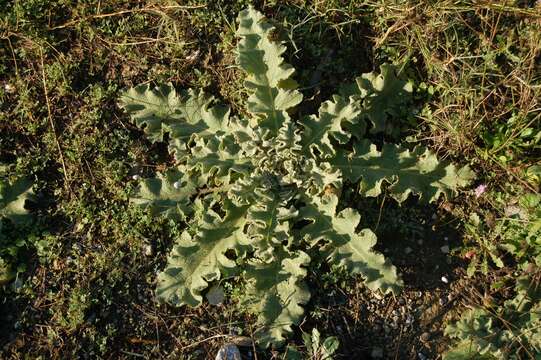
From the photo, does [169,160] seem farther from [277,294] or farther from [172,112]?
[277,294]

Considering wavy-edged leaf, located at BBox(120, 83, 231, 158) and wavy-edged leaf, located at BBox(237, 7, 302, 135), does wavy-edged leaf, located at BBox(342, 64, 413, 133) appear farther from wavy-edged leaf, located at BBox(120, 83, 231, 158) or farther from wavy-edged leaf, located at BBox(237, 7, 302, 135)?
wavy-edged leaf, located at BBox(120, 83, 231, 158)

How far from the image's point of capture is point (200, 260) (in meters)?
4.34

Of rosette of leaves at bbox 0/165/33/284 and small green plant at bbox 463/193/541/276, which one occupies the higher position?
rosette of leaves at bbox 0/165/33/284

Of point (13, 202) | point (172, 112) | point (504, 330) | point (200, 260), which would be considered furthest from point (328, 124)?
point (13, 202)

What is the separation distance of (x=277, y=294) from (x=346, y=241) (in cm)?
58

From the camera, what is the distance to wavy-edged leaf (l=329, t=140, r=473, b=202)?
4355 mm

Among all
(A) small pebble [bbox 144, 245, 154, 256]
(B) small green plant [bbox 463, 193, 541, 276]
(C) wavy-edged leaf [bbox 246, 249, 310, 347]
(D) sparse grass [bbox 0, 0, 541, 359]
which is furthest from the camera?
(A) small pebble [bbox 144, 245, 154, 256]

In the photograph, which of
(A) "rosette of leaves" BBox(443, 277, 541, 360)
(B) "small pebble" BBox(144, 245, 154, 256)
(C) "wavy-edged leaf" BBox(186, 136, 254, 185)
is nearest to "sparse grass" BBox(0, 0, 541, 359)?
(B) "small pebble" BBox(144, 245, 154, 256)

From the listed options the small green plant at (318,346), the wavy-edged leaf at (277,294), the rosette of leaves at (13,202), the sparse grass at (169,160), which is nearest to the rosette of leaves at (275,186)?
the wavy-edged leaf at (277,294)

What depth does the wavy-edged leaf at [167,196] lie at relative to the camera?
450 cm

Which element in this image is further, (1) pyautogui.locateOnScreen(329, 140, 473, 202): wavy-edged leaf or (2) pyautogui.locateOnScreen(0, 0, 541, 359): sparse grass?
(2) pyautogui.locateOnScreen(0, 0, 541, 359): sparse grass

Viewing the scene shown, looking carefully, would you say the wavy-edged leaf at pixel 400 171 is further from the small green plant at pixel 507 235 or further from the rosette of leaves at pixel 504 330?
the rosette of leaves at pixel 504 330

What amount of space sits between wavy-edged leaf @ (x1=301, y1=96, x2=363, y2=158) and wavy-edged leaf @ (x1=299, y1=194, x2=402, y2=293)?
1.13ft

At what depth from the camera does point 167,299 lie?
14.0ft
